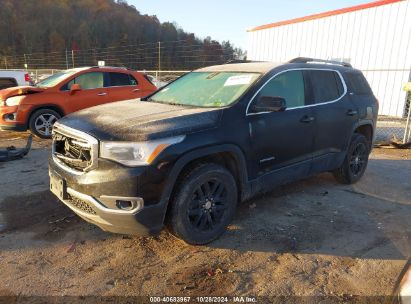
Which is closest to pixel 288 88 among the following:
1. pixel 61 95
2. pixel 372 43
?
pixel 61 95

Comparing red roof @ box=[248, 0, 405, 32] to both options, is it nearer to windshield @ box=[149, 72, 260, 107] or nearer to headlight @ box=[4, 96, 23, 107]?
windshield @ box=[149, 72, 260, 107]

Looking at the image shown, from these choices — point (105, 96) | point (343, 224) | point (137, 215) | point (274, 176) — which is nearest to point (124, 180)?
point (137, 215)

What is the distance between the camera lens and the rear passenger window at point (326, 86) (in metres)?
4.50

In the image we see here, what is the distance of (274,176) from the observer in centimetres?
396

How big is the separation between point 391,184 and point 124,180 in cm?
450

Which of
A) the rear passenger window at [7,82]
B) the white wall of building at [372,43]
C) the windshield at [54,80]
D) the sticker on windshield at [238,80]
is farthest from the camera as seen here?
the white wall of building at [372,43]

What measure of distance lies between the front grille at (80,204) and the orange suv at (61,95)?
5.32 meters

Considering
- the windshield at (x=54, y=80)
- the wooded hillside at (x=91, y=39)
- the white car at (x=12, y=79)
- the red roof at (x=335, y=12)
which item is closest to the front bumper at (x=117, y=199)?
the windshield at (x=54, y=80)

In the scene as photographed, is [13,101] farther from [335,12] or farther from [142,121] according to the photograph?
[335,12]

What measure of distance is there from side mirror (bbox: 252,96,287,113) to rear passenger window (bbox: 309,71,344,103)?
1031 millimetres

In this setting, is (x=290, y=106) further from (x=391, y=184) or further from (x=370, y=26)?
(x=370, y=26)

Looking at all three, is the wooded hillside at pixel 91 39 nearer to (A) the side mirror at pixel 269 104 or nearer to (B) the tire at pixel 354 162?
(B) the tire at pixel 354 162

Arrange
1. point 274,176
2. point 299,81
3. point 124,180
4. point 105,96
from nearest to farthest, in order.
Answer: point 124,180 → point 274,176 → point 299,81 → point 105,96

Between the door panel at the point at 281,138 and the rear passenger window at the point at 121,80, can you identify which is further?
the rear passenger window at the point at 121,80
